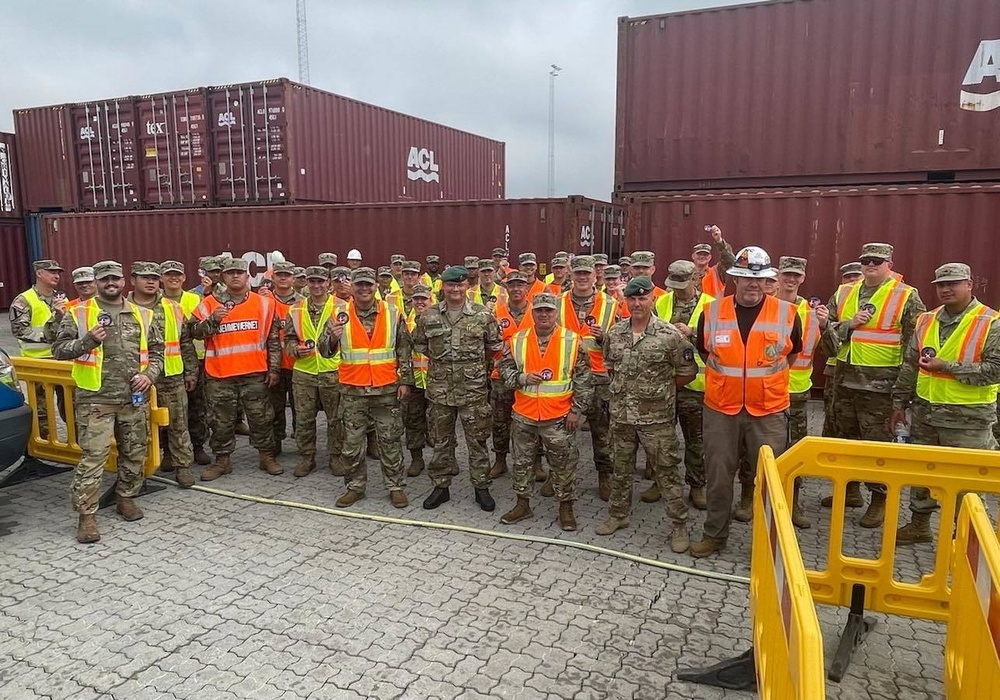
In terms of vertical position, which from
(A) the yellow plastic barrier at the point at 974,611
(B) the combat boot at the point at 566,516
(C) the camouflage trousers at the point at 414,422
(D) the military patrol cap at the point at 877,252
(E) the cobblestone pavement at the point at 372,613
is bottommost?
(E) the cobblestone pavement at the point at 372,613

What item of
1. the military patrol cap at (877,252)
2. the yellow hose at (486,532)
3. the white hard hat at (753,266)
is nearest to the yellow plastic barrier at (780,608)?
the yellow hose at (486,532)

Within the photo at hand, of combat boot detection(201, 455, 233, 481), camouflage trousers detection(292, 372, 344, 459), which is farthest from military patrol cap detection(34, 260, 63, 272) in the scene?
camouflage trousers detection(292, 372, 344, 459)

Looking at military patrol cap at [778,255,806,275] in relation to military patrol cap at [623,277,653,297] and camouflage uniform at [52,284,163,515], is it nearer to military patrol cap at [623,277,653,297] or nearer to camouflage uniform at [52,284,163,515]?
military patrol cap at [623,277,653,297]

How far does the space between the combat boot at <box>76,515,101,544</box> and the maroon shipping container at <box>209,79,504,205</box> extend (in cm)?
973

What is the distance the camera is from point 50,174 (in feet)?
54.5

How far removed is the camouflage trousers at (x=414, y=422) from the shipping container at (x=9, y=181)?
16.9 m

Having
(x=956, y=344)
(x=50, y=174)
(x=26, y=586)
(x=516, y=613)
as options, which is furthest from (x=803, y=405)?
(x=50, y=174)

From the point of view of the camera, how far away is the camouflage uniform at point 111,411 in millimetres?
4676

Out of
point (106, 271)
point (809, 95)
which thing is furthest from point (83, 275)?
point (809, 95)

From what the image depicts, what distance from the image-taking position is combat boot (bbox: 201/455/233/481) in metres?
5.99

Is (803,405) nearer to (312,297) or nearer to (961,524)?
(961,524)

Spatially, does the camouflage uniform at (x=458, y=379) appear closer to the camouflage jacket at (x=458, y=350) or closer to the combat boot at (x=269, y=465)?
the camouflage jacket at (x=458, y=350)

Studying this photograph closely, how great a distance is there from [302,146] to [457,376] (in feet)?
33.0

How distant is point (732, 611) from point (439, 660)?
65.9 inches
